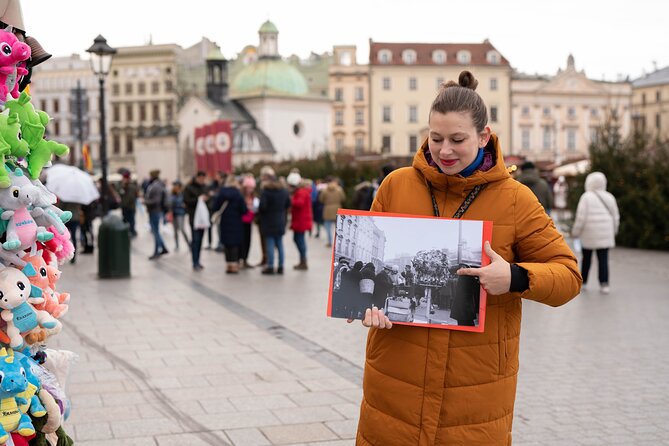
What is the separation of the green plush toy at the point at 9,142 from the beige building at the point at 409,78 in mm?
95692

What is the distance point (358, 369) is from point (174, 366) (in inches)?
60.1

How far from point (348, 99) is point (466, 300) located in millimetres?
97478

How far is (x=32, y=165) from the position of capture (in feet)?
12.5

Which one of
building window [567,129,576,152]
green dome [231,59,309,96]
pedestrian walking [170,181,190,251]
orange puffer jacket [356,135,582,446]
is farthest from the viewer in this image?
building window [567,129,576,152]

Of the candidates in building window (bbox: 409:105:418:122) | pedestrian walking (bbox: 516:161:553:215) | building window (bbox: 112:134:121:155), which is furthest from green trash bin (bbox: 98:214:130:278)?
building window (bbox: 112:134:121:155)

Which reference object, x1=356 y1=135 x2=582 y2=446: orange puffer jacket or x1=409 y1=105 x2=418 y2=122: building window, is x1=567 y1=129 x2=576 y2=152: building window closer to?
x1=409 y1=105 x2=418 y2=122: building window

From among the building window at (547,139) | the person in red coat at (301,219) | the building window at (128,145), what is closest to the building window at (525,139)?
the building window at (547,139)

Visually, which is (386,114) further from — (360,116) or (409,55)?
(409,55)

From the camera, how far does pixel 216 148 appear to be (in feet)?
172

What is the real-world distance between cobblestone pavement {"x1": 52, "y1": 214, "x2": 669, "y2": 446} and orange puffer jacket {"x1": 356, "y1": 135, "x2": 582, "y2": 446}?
247 cm

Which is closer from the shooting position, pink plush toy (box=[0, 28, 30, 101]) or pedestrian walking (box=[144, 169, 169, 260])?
pink plush toy (box=[0, 28, 30, 101])

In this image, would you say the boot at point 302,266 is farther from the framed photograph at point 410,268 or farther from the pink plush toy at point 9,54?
the framed photograph at point 410,268

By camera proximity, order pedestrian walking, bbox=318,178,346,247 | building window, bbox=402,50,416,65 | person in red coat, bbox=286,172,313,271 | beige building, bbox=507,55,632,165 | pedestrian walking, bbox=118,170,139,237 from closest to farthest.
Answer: person in red coat, bbox=286,172,313,271
pedestrian walking, bbox=318,178,346,247
pedestrian walking, bbox=118,170,139,237
beige building, bbox=507,55,632,165
building window, bbox=402,50,416,65

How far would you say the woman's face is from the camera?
3316 mm
